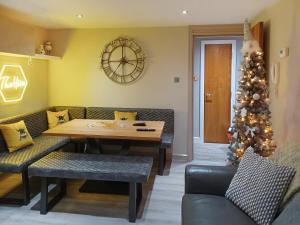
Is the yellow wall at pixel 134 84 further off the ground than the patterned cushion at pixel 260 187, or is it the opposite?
the yellow wall at pixel 134 84

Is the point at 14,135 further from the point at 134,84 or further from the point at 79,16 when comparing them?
the point at 134,84

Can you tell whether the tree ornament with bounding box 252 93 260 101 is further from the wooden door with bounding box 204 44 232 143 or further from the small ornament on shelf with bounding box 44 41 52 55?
the small ornament on shelf with bounding box 44 41 52 55

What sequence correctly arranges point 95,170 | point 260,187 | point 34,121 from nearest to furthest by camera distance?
1. point 260,187
2. point 95,170
3. point 34,121

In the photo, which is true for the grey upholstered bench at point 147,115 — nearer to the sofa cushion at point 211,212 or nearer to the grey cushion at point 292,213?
the sofa cushion at point 211,212

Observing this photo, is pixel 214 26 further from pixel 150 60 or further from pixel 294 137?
pixel 294 137

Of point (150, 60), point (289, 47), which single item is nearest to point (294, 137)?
point (289, 47)

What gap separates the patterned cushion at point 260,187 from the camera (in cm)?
184

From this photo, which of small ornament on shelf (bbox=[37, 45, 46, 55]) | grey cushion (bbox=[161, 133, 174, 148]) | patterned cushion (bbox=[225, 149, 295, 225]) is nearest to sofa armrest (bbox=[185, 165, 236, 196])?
patterned cushion (bbox=[225, 149, 295, 225])

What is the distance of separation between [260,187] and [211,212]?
0.37 m

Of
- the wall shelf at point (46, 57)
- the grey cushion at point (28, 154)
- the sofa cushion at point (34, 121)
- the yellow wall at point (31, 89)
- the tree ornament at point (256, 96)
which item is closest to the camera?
the grey cushion at point (28, 154)

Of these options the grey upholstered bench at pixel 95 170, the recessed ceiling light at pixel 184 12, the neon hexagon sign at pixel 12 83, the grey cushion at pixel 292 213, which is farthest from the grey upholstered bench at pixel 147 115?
the grey cushion at pixel 292 213

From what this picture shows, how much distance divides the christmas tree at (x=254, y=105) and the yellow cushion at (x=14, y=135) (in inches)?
105

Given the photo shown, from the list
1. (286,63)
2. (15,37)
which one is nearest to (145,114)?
(15,37)

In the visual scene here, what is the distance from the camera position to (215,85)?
6164 mm
